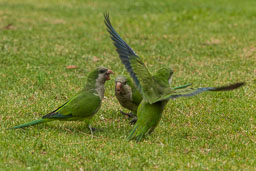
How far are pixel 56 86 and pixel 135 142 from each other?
9.57 feet

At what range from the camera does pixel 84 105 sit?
5.99 metres

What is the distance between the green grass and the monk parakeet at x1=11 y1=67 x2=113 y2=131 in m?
0.21

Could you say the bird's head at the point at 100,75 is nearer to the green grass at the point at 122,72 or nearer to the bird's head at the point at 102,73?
the bird's head at the point at 102,73

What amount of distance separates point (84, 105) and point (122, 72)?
326 centimetres

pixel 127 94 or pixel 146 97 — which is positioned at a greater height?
pixel 146 97

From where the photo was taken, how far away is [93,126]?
255 inches

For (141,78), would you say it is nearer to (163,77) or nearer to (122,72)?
(163,77)

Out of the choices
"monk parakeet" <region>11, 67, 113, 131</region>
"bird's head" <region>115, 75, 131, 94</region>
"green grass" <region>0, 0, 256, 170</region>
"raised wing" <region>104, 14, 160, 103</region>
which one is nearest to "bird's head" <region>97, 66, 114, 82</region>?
"monk parakeet" <region>11, 67, 113, 131</region>

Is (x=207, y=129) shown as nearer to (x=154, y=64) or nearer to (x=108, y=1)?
(x=154, y=64)

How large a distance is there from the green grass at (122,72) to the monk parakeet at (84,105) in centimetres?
21

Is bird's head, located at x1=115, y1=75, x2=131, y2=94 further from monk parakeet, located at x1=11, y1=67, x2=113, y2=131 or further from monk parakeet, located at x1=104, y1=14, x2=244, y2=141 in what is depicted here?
monk parakeet, located at x1=104, y1=14, x2=244, y2=141

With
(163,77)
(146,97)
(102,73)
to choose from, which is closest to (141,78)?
(146,97)

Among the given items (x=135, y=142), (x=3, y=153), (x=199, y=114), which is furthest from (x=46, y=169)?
(x=199, y=114)

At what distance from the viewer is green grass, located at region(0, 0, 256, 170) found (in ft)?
16.9
